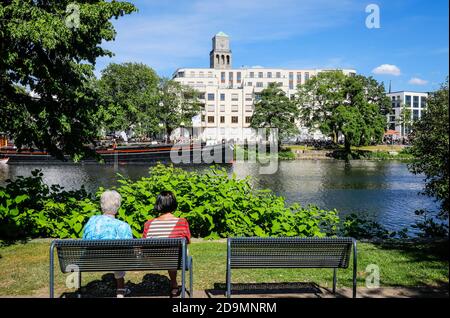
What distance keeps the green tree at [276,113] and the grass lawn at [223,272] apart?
61.9 m

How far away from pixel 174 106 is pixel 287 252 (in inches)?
2724

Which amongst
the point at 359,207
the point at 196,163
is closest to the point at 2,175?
the point at 196,163

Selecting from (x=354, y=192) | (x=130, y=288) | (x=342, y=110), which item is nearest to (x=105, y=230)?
(x=130, y=288)

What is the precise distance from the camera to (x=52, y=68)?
36.6 feet

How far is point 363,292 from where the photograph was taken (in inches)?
247

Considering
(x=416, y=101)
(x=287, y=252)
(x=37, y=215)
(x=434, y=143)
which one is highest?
(x=416, y=101)

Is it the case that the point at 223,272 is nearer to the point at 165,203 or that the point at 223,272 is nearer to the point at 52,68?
the point at 165,203

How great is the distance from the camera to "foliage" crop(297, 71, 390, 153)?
62.4 meters

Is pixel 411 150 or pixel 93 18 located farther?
pixel 411 150

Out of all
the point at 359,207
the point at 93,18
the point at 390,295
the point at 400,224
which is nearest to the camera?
the point at 390,295

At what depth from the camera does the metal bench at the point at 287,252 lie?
220 inches

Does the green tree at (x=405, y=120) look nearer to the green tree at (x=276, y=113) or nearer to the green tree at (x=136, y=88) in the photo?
the green tree at (x=276, y=113)

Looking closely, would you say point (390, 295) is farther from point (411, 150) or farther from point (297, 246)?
point (411, 150)
